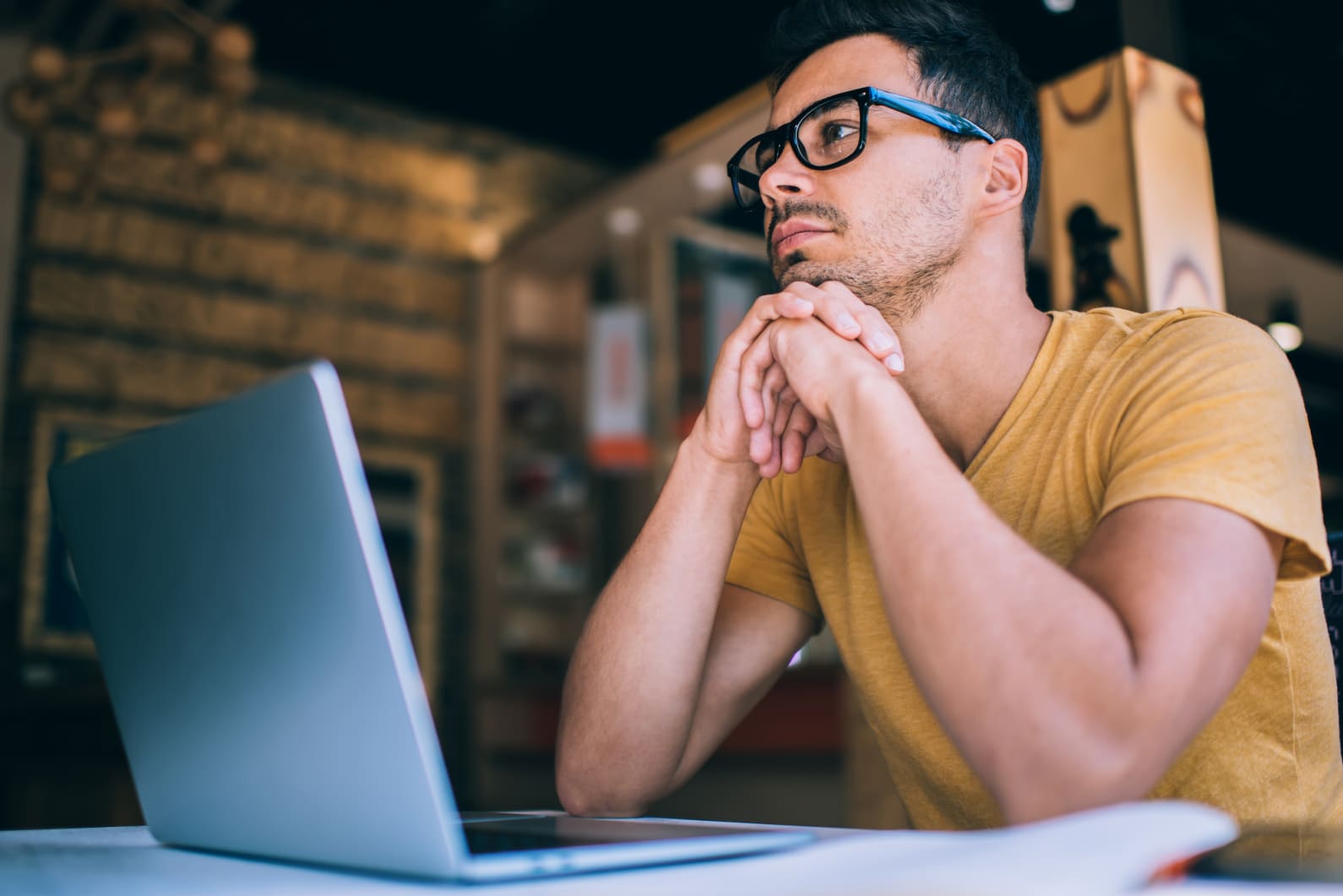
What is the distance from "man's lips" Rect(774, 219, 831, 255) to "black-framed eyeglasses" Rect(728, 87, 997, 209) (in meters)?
0.07

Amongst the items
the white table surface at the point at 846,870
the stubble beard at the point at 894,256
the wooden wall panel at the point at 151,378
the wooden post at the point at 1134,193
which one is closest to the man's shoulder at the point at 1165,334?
the stubble beard at the point at 894,256

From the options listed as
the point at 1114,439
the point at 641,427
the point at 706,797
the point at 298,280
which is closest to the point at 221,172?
the point at 298,280

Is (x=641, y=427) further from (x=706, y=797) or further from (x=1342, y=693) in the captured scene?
(x=1342, y=693)

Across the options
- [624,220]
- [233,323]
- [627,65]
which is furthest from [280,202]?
[627,65]

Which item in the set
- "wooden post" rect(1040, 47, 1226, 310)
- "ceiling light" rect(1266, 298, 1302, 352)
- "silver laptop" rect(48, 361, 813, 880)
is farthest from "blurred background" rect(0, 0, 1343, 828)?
"silver laptop" rect(48, 361, 813, 880)

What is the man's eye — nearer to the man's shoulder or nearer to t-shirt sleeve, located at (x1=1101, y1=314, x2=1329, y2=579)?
the man's shoulder

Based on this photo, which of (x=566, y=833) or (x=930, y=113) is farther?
(x=930, y=113)

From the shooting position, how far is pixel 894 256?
1.31m

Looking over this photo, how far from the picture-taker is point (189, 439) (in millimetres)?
658

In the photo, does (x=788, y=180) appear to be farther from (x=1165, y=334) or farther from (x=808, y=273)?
(x=1165, y=334)

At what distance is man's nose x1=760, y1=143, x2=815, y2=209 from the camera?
1.34m

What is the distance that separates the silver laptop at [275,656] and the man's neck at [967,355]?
0.67m

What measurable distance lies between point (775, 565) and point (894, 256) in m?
0.41

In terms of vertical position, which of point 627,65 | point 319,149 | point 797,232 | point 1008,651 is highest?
point 627,65
